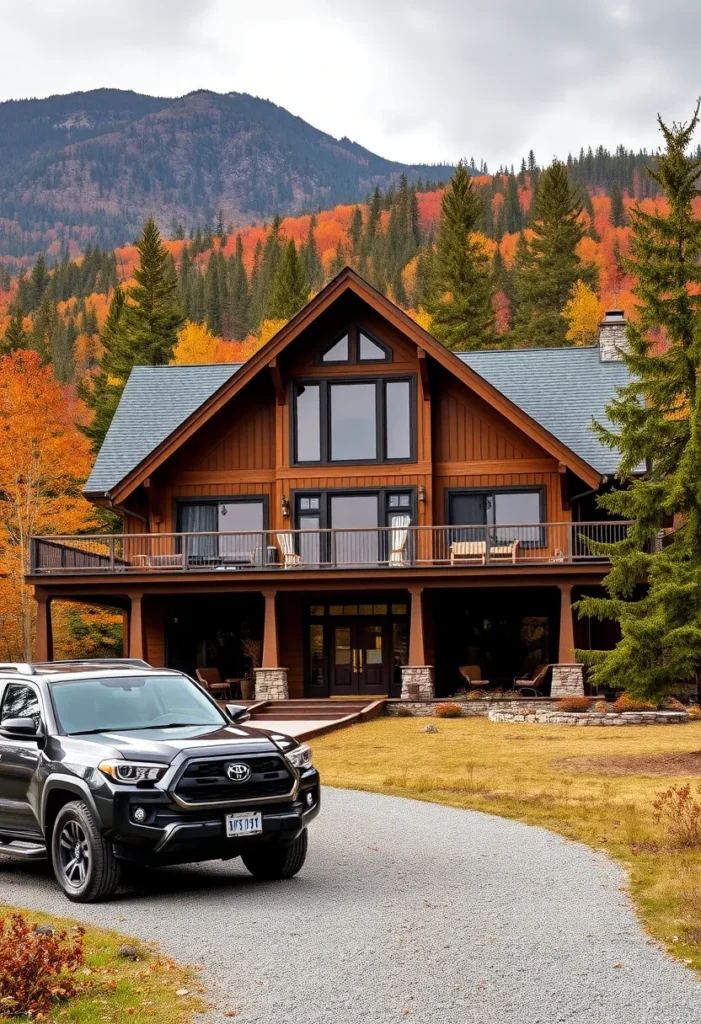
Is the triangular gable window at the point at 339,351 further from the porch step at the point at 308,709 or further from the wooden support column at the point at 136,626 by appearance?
the porch step at the point at 308,709

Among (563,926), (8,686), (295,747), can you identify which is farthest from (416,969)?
(8,686)

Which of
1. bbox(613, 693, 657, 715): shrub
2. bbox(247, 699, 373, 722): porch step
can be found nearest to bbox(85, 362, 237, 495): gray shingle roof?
bbox(247, 699, 373, 722): porch step

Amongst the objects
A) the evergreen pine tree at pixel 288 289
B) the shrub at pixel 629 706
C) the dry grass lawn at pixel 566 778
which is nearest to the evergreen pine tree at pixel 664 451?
the dry grass lawn at pixel 566 778

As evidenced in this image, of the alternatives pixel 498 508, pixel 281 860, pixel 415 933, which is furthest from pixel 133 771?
pixel 498 508

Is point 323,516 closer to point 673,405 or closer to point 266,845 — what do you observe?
point 673,405

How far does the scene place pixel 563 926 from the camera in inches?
327

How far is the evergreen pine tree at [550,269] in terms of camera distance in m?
74.0

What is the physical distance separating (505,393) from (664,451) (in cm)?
1364

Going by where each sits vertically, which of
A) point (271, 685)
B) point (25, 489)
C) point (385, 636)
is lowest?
point (271, 685)

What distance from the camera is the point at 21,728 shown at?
33.0 ft

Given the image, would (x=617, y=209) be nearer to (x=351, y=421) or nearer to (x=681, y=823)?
(x=351, y=421)

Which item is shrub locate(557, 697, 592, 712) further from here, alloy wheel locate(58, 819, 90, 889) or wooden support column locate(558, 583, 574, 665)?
alloy wheel locate(58, 819, 90, 889)

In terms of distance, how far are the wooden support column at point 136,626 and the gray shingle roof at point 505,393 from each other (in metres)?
3.35

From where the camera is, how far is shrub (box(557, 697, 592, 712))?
26.5 m
